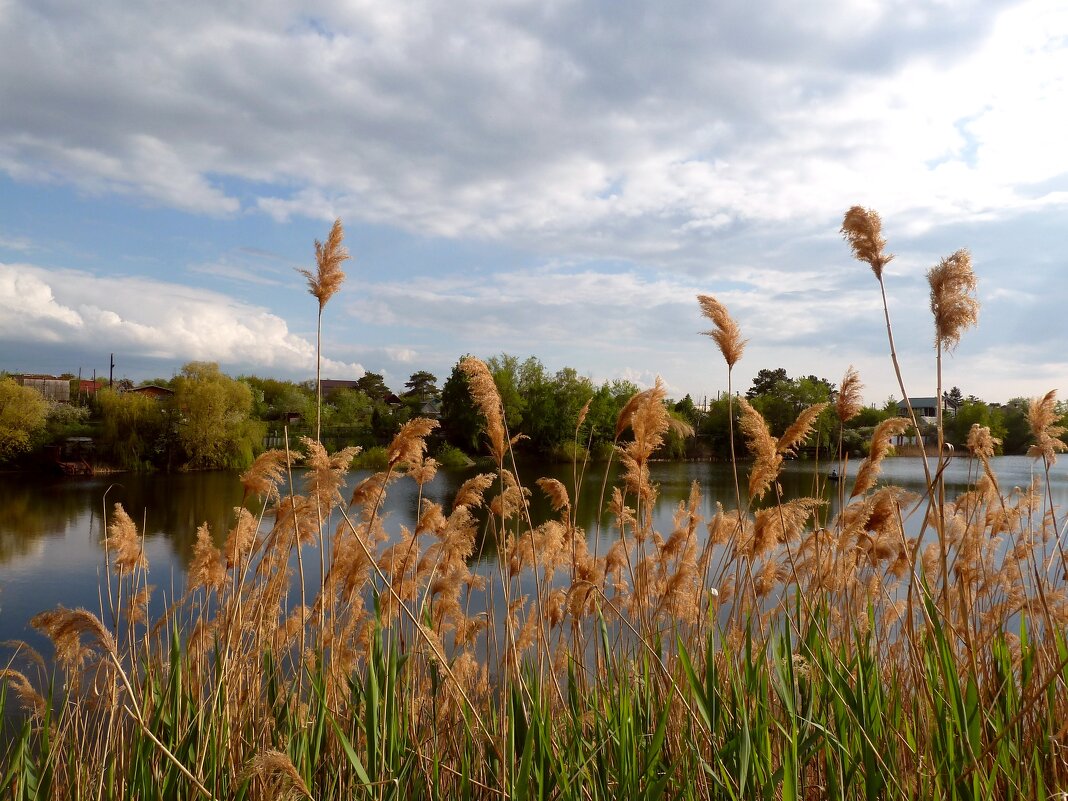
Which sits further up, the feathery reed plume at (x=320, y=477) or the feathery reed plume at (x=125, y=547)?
the feathery reed plume at (x=320, y=477)

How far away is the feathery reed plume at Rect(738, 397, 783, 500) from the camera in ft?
10.3

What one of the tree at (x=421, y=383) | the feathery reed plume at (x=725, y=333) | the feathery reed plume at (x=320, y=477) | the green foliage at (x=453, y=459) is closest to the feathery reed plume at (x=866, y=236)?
the feathery reed plume at (x=725, y=333)

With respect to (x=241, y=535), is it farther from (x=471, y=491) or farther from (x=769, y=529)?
(x=769, y=529)

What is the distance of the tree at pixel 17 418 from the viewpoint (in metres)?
30.2

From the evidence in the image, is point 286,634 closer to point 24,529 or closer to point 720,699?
A: point 720,699

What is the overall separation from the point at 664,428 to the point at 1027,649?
4.97ft

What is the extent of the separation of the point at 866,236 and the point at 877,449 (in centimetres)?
125

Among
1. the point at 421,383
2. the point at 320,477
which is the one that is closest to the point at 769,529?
the point at 320,477

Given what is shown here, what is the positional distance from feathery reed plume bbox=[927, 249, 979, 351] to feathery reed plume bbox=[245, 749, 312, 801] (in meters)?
1.94

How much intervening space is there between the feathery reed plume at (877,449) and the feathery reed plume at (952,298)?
106 cm

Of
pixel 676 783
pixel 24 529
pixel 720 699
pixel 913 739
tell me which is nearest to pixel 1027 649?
pixel 913 739

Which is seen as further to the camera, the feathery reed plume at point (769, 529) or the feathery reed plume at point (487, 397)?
the feathery reed plume at point (769, 529)

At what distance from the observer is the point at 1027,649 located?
2.43 metres

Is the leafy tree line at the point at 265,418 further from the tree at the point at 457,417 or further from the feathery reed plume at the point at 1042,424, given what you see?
the feathery reed plume at the point at 1042,424
